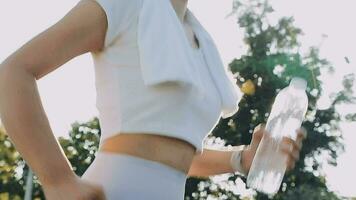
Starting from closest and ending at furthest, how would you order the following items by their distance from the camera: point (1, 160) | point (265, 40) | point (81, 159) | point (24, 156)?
point (24, 156) < point (1, 160) < point (265, 40) < point (81, 159)

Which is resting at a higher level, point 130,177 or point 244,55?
point 130,177

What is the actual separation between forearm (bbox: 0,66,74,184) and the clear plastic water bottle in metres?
0.72

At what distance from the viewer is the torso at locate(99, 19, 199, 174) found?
2.03 metres

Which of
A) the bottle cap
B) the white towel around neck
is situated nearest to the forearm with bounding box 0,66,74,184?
the white towel around neck

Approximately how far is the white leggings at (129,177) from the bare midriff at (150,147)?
0.04 feet

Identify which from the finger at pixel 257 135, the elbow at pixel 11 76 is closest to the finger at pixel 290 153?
the finger at pixel 257 135

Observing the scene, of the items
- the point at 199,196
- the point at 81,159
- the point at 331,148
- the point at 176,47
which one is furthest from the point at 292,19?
the point at 176,47

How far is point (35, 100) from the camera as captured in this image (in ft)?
6.24

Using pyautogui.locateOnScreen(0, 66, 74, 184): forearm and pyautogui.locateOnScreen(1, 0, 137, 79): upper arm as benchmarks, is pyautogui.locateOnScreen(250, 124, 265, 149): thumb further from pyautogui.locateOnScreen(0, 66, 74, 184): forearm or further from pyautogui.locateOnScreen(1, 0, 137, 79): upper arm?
pyautogui.locateOnScreen(0, 66, 74, 184): forearm

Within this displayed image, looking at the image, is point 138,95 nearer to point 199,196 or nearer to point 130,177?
point 130,177

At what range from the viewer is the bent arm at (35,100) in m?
1.89

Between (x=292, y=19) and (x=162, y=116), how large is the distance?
88.0ft

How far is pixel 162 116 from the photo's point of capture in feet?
6.70

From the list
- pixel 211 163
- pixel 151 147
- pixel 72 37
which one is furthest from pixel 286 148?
pixel 72 37
